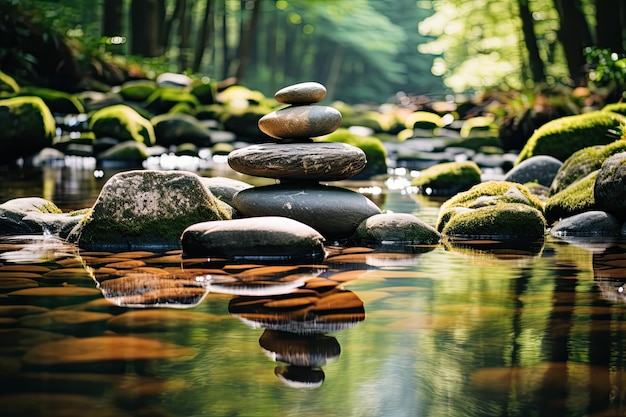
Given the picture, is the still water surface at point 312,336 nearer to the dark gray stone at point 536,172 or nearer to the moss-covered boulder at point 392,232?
the moss-covered boulder at point 392,232

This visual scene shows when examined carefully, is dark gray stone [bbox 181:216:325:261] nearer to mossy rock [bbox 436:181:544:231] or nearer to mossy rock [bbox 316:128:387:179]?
mossy rock [bbox 436:181:544:231]

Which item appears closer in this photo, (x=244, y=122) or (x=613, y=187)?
(x=613, y=187)

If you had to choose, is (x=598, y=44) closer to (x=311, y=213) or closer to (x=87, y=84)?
(x=87, y=84)

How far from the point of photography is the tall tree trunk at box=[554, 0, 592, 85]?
22.2 m

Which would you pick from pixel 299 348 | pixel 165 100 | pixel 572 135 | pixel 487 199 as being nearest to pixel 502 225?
pixel 487 199

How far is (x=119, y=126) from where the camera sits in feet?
66.2

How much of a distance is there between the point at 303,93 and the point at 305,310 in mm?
3708

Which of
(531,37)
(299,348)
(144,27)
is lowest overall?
(299,348)


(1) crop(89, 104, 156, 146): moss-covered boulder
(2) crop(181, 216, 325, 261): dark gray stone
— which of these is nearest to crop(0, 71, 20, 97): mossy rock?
(1) crop(89, 104, 156, 146): moss-covered boulder

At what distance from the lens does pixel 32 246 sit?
7020 mm

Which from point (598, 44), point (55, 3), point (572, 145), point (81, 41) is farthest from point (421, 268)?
point (55, 3)

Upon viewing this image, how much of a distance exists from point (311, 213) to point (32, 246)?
2260mm

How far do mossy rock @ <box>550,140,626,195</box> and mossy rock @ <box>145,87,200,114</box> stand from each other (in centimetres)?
1598

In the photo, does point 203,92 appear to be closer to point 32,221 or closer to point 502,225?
point 32,221
